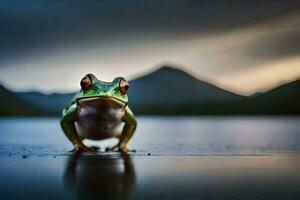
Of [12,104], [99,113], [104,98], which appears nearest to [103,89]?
[104,98]

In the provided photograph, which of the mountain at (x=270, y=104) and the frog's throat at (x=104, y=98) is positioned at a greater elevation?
the mountain at (x=270, y=104)

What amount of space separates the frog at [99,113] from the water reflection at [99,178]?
620 millimetres

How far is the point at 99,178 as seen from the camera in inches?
97.5

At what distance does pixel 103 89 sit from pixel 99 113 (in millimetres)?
323

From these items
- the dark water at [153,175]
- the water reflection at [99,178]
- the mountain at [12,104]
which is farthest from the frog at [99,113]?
the mountain at [12,104]

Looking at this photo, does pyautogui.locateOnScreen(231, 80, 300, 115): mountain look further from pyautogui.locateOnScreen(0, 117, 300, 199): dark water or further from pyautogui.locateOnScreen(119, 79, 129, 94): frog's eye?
pyautogui.locateOnScreen(0, 117, 300, 199): dark water

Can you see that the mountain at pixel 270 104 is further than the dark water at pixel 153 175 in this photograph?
Yes

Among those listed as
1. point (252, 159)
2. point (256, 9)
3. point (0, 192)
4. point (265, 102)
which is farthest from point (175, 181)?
point (265, 102)

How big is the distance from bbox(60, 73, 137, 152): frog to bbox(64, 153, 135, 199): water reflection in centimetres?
62

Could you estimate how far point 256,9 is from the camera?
913 centimetres

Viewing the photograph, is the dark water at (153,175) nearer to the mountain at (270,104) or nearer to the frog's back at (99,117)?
the frog's back at (99,117)

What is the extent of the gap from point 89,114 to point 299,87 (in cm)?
612

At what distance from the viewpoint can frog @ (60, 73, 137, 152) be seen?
412 cm

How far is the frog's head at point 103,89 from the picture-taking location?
4.07 meters
